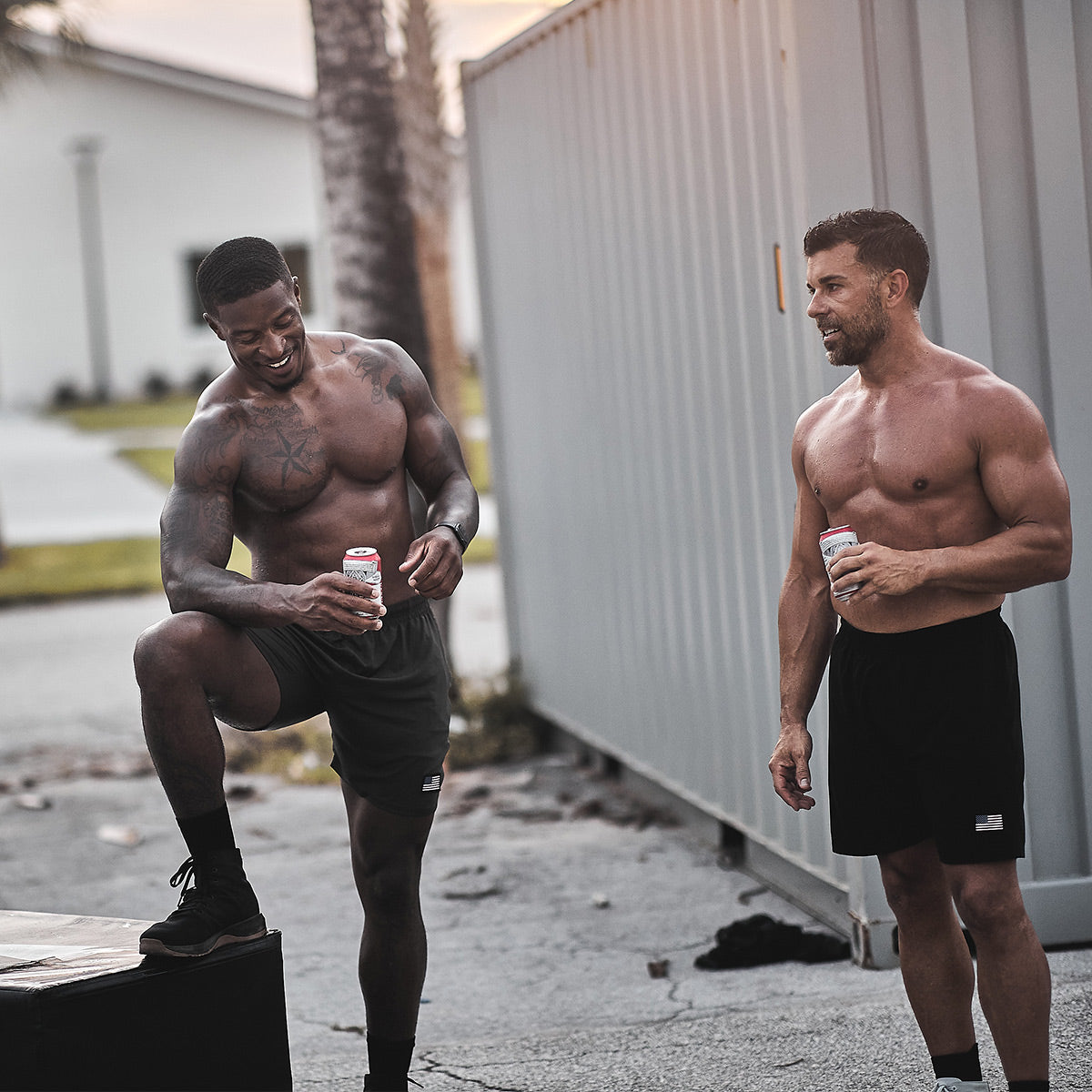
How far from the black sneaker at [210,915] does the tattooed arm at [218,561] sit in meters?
0.59

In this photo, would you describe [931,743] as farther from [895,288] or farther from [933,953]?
[895,288]

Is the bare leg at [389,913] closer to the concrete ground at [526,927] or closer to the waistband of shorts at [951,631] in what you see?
the concrete ground at [526,927]

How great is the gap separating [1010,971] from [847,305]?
4.90ft

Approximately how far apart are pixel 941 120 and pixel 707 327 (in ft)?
4.67

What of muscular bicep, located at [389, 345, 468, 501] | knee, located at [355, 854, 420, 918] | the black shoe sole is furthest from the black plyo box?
muscular bicep, located at [389, 345, 468, 501]

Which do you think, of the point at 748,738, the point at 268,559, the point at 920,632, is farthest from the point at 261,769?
the point at 920,632

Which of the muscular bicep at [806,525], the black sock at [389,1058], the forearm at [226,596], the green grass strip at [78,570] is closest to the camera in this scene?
the forearm at [226,596]

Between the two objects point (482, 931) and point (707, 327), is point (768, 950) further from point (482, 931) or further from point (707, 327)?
point (707, 327)

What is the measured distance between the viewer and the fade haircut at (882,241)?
3.40 metres

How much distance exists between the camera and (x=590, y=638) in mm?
7859

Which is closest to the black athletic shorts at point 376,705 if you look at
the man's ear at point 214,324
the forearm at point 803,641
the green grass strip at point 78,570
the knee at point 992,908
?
the man's ear at point 214,324

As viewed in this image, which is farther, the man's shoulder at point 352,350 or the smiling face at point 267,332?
the man's shoulder at point 352,350

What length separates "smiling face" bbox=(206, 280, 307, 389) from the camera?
3.69 m

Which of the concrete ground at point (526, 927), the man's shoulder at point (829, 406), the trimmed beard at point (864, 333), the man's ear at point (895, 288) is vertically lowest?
the concrete ground at point (526, 927)
